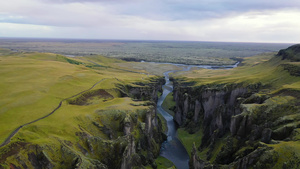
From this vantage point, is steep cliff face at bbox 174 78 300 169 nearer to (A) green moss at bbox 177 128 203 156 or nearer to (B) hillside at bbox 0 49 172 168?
(A) green moss at bbox 177 128 203 156

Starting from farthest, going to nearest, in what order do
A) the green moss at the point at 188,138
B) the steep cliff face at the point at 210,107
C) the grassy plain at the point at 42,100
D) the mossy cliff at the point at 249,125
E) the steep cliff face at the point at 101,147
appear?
1. the green moss at the point at 188,138
2. the steep cliff face at the point at 210,107
3. the grassy plain at the point at 42,100
4. the mossy cliff at the point at 249,125
5. the steep cliff face at the point at 101,147

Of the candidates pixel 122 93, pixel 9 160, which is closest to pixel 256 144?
pixel 9 160

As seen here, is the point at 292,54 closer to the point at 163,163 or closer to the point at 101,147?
the point at 163,163

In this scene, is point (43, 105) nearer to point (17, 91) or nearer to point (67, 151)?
point (17, 91)

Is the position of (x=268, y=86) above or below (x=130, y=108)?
above

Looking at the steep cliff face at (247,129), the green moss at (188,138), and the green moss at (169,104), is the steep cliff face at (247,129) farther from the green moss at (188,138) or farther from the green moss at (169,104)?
the green moss at (169,104)

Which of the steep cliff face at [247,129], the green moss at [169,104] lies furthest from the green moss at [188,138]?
the green moss at [169,104]

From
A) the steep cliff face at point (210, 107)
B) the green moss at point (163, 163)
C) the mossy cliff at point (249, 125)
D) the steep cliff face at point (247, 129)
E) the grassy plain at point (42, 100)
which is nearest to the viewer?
the mossy cliff at point (249, 125)
